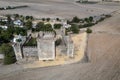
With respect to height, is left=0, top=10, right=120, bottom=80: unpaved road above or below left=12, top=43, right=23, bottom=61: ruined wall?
below

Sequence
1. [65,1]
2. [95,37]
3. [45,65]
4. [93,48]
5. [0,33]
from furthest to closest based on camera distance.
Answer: [65,1]
[95,37]
[0,33]
[93,48]
[45,65]

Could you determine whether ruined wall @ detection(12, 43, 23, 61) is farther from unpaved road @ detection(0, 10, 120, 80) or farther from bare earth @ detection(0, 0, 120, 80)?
unpaved road @ detection(0, 10, 120, 80)

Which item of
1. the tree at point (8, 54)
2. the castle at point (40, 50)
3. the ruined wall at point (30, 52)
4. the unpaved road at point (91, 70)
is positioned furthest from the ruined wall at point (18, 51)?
the unpaved road at point (91, 70)

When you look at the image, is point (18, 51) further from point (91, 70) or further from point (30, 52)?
point (91, 70)

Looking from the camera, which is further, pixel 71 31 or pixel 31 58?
pixel 71 31

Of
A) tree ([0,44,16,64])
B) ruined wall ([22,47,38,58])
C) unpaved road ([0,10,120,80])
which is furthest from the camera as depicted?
ruined wall ([22,47,38,58])

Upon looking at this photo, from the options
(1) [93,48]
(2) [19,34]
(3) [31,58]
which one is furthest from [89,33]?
(3) [31,58]

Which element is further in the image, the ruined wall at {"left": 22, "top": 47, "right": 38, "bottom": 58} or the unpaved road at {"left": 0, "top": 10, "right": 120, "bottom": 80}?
the ruined wall at {"left": 22, "top": 47, "right": 38, "bottom": 58}

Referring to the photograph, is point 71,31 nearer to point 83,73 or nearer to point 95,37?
point 95,37

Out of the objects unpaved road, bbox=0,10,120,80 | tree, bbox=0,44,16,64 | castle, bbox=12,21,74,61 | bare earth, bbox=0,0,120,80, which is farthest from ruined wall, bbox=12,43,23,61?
unpaved road, bbox=0,10,120,80

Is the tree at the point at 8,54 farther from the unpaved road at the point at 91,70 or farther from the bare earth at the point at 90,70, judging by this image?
the unpaved road at the point at 91,70

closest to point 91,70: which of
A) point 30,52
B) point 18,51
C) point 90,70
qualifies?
point 90,70
